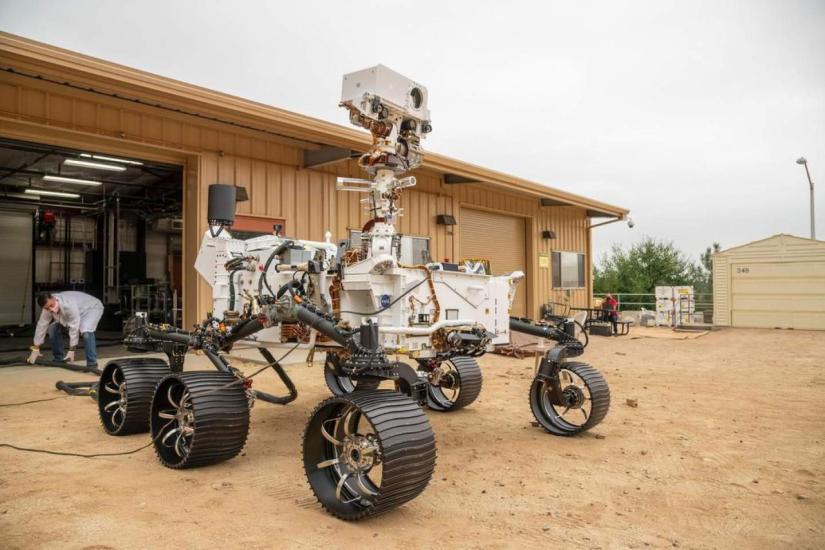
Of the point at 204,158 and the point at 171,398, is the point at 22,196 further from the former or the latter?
the point at 171,398

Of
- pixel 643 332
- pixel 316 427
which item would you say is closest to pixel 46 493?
pixel 316 427

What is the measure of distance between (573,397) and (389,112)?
3.37 meters

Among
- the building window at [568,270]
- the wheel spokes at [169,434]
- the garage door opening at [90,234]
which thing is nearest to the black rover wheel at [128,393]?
the wheel spokes at [169,434]

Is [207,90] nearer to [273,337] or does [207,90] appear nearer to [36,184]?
[273,337]

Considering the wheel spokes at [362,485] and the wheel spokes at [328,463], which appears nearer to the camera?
the wheel spokes at [362,485]

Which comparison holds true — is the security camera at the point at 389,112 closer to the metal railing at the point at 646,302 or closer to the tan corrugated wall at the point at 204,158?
the tan corrugated wall at the point at 204,158

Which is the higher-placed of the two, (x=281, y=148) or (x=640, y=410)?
(x=281, y=148)

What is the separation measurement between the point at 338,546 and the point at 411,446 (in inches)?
27.1

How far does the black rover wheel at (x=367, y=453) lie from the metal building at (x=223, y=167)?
6.01 feet

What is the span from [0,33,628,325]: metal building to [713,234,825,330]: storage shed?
6692mm

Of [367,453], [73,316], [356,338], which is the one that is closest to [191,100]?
[73,316]

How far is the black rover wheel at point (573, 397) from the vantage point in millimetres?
5520

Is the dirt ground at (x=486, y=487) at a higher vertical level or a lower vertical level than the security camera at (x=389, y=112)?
lower

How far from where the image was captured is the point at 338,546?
3197 mm
